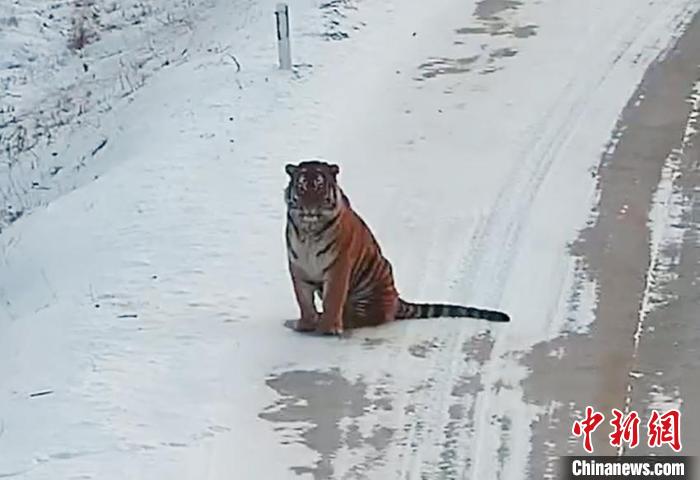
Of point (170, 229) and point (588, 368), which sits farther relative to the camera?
point (170, 229)

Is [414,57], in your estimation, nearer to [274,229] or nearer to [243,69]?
[243,69]

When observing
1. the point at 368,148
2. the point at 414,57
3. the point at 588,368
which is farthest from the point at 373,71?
the point at 588,368

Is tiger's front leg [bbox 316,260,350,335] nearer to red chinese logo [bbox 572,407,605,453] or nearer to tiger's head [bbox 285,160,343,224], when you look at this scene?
tiger's head [bbox 285,160,343,224]

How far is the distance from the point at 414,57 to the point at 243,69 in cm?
149

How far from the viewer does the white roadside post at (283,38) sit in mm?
13391

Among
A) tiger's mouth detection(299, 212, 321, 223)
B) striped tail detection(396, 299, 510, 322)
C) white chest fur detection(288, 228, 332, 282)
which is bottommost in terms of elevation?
striped tail detection(396, 299, 510, 322)

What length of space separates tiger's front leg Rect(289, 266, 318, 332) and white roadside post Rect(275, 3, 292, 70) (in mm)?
5369

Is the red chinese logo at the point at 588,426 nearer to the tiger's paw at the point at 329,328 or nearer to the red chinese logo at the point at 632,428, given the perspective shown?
the red chinese logo at the point at 632,428

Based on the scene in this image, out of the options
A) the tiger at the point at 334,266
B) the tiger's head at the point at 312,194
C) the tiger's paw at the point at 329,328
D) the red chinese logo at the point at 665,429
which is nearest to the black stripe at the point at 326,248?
the tiger at the point at 334,266

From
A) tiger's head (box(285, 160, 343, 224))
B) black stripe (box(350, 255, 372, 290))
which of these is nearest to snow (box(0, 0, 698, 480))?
black stripe (box(350, 255, 372, 290))

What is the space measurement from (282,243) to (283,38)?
4.07 m

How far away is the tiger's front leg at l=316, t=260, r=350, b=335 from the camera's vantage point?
7.98 metres

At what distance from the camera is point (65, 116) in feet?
53.3

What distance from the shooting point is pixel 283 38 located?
44.0 feet
